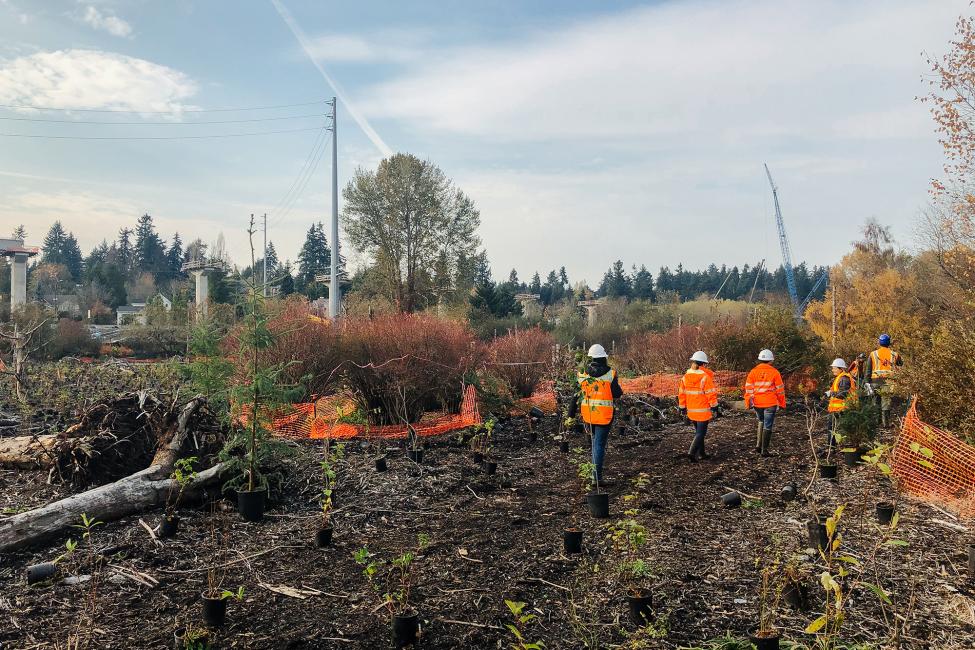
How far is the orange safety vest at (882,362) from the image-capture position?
1148cm

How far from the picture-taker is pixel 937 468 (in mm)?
6641

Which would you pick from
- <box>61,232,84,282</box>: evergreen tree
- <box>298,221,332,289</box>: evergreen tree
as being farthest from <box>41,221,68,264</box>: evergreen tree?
<box>298,221,332,289</box>: evergreen tree

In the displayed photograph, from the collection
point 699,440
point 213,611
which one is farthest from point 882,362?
point 213,611

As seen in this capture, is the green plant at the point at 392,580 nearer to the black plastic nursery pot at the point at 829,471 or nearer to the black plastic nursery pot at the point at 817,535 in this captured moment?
the black plastic nursery pot at the point at 817,535

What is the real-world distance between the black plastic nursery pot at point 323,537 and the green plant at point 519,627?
1982 mm

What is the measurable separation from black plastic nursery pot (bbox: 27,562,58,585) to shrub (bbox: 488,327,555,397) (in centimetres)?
952

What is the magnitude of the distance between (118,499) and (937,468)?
25.5 ft

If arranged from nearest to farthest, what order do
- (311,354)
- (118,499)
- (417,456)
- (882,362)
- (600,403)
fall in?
(118,499), (600,403), (417,456), (311,354), (882,362)

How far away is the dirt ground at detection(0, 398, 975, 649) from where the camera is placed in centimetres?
371

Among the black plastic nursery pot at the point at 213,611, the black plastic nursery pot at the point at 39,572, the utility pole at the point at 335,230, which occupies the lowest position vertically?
the black plastic nursery pot at the point at 39,572

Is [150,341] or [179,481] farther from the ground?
[179,481]

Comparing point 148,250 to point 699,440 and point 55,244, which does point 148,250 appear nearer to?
point 55,244

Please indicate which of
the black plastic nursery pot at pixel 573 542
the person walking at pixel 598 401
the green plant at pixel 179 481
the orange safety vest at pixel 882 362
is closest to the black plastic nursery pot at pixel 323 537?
the green plant at pixel 179 481

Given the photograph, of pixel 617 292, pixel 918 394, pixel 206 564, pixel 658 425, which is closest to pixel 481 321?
pixel 658 425
